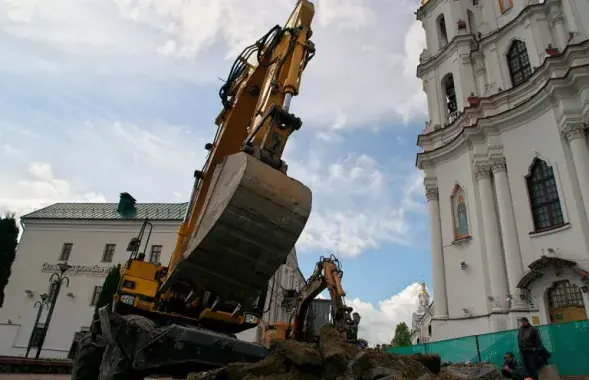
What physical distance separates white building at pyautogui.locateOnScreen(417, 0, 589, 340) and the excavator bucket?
1371 centimetres

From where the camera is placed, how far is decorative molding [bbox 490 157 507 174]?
18500mm

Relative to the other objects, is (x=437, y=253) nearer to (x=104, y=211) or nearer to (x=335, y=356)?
(x=335, y=356)


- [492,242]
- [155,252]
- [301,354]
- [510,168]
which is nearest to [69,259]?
[155,252]

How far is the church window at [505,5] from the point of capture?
22062 mm

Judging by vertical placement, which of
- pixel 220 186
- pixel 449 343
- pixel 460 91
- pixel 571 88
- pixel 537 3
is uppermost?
pixel 537 3

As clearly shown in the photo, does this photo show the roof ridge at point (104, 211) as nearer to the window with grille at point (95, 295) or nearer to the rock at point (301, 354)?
the window with grille at point (95, 295)

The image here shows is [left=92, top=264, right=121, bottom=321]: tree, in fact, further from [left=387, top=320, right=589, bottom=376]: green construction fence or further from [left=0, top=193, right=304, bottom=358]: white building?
[left=387, top=320, right=589, bottom=376]: green construction fence

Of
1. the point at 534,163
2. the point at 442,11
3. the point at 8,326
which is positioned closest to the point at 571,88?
the point at 534,163

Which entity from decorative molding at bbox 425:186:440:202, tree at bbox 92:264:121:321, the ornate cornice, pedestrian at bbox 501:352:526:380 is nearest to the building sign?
tree at bbox 92:264:121:321

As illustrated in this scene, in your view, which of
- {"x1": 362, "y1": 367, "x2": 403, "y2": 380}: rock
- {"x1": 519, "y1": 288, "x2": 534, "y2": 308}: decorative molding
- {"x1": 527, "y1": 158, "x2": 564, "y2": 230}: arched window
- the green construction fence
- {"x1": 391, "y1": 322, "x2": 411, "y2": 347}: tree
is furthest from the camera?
{"x1": 391, "y1": 322, "x2": 411, "y2": 347}: tree

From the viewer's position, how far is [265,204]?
15.7ft

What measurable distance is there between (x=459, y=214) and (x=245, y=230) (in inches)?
692

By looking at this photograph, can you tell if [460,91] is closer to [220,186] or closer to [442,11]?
[442,11]

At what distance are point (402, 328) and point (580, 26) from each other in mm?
76638
